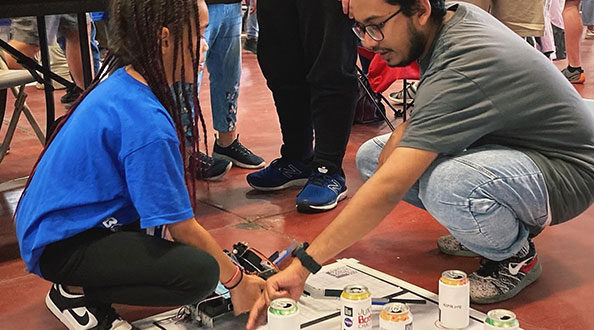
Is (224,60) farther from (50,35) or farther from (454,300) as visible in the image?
(454,300)

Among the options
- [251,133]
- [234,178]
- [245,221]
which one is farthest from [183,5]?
[251,133]

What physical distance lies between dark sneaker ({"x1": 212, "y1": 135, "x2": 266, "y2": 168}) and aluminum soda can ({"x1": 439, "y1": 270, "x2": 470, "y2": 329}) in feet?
5.88

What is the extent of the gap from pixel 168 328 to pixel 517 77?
1.05 metres

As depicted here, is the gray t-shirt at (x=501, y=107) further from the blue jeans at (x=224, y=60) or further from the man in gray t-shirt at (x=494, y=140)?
the blue jeans at (x=224, y=60)

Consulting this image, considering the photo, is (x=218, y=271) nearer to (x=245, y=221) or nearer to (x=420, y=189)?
(x=420, y=189)

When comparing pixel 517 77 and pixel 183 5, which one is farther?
pixel 517 77

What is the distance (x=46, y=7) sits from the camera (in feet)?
7.23

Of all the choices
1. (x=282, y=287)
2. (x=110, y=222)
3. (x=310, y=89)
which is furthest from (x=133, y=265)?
(x=310, y=89)

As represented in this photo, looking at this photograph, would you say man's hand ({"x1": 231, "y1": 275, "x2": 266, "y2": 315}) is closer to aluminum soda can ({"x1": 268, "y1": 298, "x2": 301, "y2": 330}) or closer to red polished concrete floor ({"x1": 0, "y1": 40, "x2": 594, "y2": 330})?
aluminum soda can ({"x1": 268, "y1": 298, "x2": 301, "y2": 330})

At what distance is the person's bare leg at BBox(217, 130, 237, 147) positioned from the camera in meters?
3.48

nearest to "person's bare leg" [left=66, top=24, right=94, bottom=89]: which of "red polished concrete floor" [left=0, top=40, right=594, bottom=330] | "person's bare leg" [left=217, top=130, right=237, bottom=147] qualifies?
"red polished concrete floor" [left=0, top=40, right=594, bottom=330]

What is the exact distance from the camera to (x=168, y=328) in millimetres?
1902

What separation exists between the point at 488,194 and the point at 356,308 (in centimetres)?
47

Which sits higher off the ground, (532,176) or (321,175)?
(532,176)
